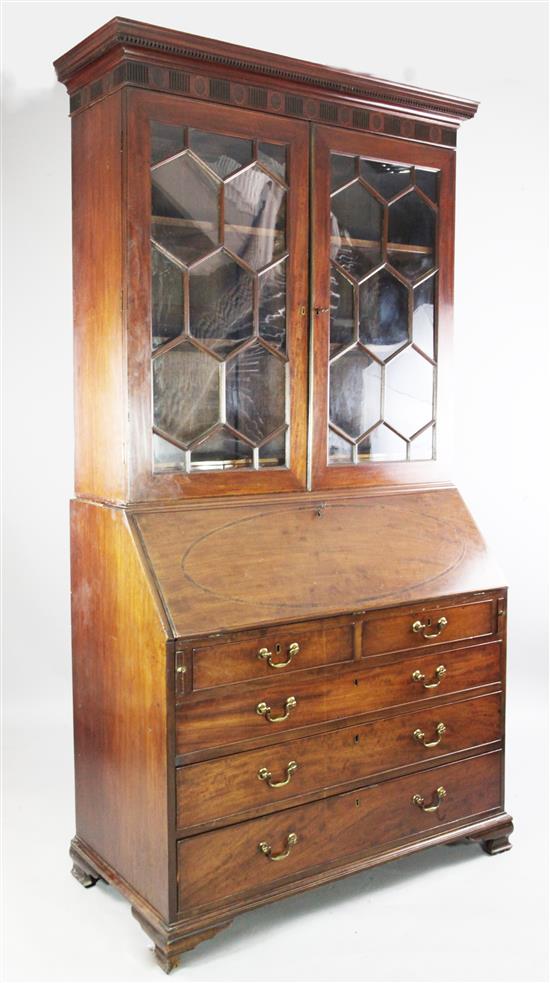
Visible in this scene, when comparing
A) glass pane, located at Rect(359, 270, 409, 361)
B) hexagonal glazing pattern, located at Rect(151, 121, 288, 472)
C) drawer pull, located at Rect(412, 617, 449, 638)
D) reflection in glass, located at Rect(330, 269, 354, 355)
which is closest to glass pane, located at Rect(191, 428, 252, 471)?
hexagonal glazing pattern, located at Rect(151, 121, 288, 472)

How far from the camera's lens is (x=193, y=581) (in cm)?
253

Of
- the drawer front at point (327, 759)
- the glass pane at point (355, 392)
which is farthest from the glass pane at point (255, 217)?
the drawer front at point (327, 759)

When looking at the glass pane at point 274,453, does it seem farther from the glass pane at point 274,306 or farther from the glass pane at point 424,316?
the glass pane at point 424,316

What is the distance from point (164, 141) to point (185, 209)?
0.53 ft

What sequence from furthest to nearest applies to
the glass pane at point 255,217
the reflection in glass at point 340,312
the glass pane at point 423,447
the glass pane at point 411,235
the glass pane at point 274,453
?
the glass pane at point 423,447
the glass pane at point 411,235
the reflection in glass at point 340,312
the glass pane at point 274,453
the glass pane at point 255,217

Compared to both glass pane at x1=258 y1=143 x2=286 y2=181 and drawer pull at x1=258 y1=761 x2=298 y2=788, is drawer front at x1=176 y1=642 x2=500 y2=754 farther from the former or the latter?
glass pane at x1=258 y1=143 x2=286 y2=181

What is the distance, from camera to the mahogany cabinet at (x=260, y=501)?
8.27ft

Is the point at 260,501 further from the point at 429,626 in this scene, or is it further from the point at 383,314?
the point at 383,314

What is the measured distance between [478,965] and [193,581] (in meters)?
1.12

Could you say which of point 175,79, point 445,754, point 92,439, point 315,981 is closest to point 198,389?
point 92,439

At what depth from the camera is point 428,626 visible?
289 cm

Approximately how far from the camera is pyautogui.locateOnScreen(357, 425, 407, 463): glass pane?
303cm

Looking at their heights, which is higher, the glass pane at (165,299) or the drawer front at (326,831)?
the glass pane at (165,299)

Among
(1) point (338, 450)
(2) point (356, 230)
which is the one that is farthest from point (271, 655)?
(2) point (356, 230)
